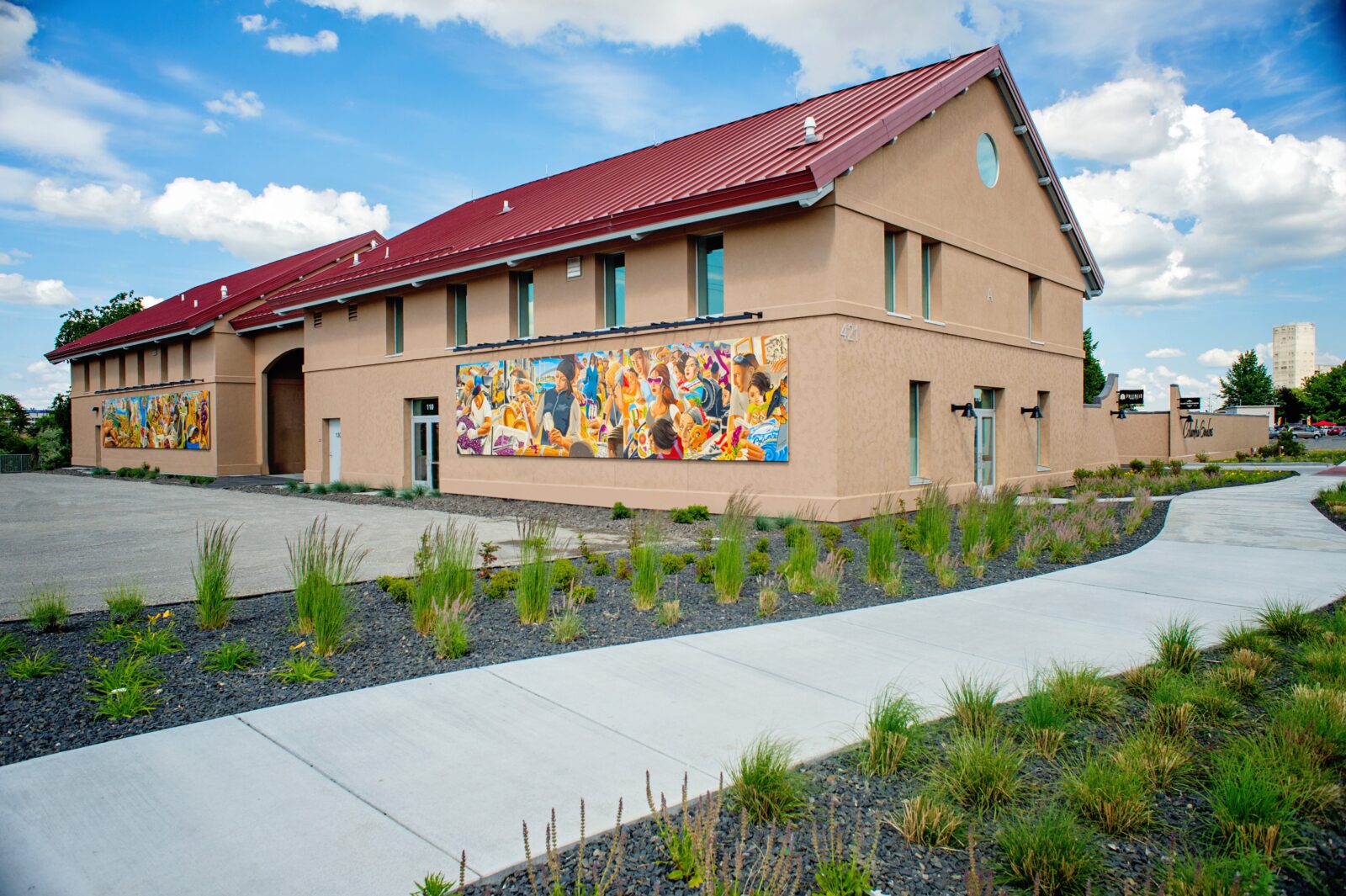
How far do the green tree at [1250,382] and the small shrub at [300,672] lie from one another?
4255 inches

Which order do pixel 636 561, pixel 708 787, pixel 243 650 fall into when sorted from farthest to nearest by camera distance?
pixel 636 561 < pixel 243 650 < pixel 708 787

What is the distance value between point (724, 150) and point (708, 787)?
17.6 meters

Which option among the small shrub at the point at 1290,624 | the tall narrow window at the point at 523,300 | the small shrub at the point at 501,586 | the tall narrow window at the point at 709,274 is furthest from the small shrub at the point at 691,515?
the small shrub at the point at 1290,624

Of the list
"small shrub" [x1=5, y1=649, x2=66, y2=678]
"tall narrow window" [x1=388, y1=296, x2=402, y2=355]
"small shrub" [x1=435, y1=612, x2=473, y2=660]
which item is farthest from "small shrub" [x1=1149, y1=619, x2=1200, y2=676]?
"tall narrow window" [x1=388, y1=296, x2=402, y2=355]

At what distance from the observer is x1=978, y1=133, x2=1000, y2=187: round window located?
2009cm

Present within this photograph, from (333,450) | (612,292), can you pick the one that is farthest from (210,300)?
(612,292)

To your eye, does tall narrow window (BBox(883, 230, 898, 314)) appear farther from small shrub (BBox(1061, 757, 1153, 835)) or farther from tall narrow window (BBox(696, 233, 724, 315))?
small shrub (BBox(1061, 757, 1153, 835))

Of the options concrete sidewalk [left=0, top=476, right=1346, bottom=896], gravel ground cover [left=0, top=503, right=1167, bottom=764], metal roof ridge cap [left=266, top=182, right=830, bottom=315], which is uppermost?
metal roof ridge cap [left=266, top=182, right=830, bottom=315]

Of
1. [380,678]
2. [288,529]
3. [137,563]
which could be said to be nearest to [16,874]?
[380,678]

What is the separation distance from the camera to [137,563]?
34.1ft

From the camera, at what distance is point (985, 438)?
68.2ft

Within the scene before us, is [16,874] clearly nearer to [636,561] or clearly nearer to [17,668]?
→ [17,668]

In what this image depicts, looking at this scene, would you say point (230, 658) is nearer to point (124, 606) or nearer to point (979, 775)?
point (124, 606)

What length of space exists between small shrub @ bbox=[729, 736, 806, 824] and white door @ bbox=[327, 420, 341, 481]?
25126mm
